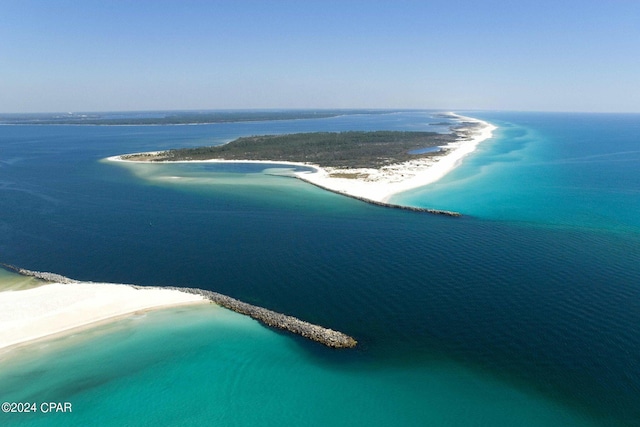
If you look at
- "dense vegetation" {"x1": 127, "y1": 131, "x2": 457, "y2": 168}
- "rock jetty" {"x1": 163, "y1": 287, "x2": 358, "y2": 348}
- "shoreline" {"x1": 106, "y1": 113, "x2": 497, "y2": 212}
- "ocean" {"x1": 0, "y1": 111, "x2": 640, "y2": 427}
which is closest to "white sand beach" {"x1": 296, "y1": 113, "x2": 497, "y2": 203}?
"shoreline" {"x1": 106, "y1": 113, "x2": 497, "y2": 212}

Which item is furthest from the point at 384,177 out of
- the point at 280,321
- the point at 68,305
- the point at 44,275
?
the point at 68,305

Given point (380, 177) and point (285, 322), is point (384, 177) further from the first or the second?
point (285, 322)

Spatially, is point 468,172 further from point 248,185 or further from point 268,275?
point 268,275

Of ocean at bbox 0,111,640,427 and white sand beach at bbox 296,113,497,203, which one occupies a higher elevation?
white sand beach at bbox 296,113,497,203

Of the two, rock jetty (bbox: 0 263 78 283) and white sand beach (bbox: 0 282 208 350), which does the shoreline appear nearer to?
white sand beach (bbox: 0 282 208 350)

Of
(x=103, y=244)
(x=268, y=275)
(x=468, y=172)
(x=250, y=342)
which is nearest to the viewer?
(x=250, y=342)

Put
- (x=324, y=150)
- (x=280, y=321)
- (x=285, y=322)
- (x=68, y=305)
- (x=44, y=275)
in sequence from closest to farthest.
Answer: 1. (x=285, y=322)
2. (x=280, y=321)
3. (x=68, y=305)
4. (x=44, y=275)
5. (x=324, y=150)

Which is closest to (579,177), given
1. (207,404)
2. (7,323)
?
(207,404)
